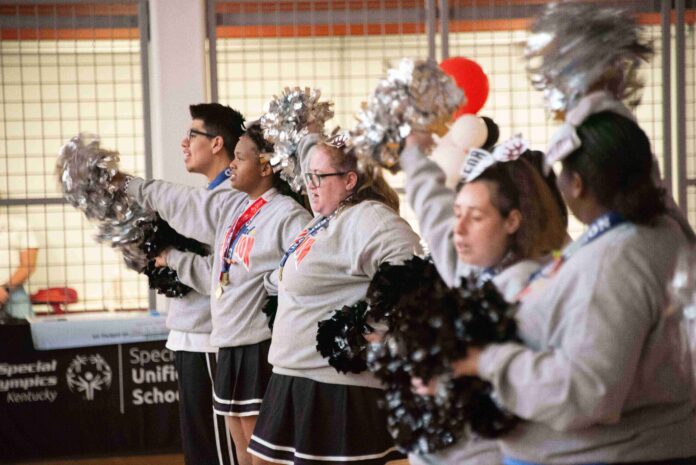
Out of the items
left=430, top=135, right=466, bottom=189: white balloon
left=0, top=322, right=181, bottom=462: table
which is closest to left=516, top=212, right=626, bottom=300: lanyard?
left=430, top=135, right=466, bottom=189: white balloon

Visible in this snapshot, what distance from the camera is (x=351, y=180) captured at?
3.07 metres

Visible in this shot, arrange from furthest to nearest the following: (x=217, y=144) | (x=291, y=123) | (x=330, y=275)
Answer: (x=217, y=144) → (x=291, y=123) → (x=330, y=275)

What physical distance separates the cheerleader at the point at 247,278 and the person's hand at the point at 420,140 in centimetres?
151

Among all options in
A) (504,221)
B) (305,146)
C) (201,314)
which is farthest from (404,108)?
(201,314)

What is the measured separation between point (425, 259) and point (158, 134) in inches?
117

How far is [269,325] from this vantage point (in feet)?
11.4

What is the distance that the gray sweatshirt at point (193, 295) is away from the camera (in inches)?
156

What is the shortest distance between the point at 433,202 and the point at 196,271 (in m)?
2.15

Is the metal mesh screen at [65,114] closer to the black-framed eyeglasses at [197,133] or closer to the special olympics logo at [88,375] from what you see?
the special olympics logo at [88,375]

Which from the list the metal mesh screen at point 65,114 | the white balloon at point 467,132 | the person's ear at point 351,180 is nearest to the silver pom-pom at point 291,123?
the person's ear at point 351,180

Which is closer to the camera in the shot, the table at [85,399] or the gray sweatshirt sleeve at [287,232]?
the gray sweatshirt sleeve at [287,232]

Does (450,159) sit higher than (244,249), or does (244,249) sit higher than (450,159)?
(450,159)

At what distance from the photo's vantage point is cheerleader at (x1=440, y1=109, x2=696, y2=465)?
5.12 ft

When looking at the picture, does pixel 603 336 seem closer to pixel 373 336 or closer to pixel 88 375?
pixel 373 336
